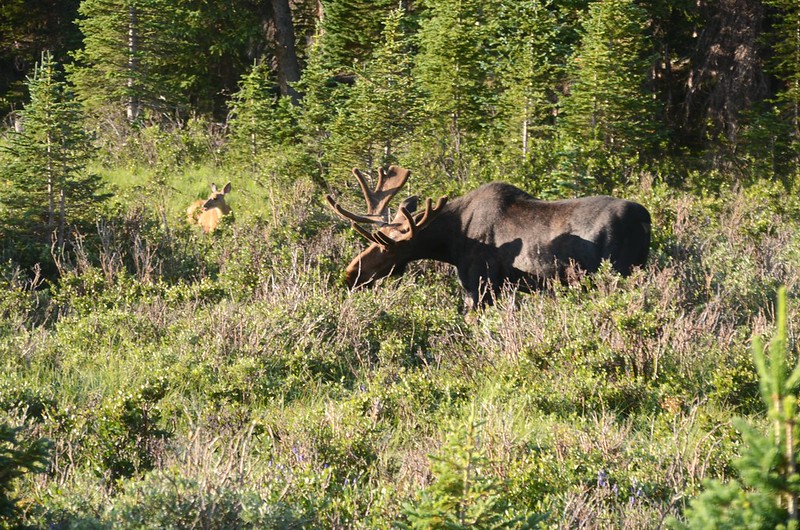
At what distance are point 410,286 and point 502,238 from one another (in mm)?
1088

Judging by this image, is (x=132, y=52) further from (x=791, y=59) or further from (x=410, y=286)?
(x=791, y=59)

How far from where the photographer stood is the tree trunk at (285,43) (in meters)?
20.7

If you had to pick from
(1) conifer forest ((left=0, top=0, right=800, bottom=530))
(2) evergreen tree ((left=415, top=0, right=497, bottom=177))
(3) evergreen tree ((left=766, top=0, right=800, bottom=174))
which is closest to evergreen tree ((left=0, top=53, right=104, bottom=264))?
(1) conifer forest ((left=0, top=0, right=800, bottom=530))

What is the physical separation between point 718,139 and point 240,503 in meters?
16.2

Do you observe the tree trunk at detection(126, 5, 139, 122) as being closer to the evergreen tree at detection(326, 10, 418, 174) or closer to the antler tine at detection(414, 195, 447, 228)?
the evergreen tree at detection(326, 10, 418, 174)

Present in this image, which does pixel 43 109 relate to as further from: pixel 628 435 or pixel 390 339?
pixel 628 435

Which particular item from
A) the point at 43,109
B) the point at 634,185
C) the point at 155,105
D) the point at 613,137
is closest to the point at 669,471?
the point at 43,109

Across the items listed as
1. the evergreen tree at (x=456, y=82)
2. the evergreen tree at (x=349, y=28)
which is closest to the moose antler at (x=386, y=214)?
the evergreen tree at (x=456, y=82)

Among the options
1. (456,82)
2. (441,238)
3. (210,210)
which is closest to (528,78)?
(456,82)

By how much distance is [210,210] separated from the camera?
47.9 ft

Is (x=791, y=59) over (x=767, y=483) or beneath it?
over

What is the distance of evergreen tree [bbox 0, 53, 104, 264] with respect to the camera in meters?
10.5

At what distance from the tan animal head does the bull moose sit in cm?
396

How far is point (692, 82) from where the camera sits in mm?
19031
